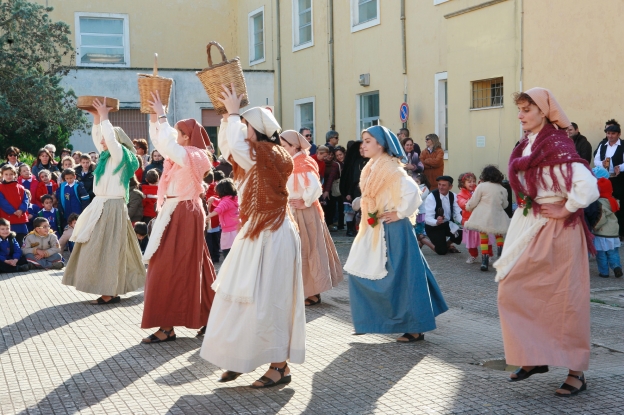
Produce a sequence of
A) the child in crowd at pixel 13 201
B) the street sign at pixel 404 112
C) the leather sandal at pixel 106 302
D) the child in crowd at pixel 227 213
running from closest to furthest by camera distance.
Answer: the leather sandal at pixel 106 302 → the child in crowd at pixel 227 213 → the child in crowd at pixel 13 201 → the street sign at pixel 404 112

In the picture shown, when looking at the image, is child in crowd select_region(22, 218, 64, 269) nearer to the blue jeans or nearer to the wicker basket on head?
the wicker basket on head

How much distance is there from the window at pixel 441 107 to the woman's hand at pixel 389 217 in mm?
11687

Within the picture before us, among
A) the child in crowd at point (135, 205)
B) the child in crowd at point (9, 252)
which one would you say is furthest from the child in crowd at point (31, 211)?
the child in crowd at point (135, 205)

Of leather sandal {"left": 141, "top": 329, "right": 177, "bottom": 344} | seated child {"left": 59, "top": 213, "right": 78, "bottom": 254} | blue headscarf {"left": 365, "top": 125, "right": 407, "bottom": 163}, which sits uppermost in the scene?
blue headscarf {"left": 365, "top": 125, "right": 407, "bottom": 163}

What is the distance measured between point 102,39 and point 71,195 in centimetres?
1608

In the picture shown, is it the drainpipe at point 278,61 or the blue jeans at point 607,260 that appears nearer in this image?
the blue jeans at point 607,260

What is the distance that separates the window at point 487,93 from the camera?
16.1 metres

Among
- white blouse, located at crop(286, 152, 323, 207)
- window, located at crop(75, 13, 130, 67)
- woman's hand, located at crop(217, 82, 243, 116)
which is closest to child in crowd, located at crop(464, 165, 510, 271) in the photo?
white blouse, located at crop(286, 152, 323, 207)

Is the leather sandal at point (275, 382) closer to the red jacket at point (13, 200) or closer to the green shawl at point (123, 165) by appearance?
the green shawl at point (123, 165)

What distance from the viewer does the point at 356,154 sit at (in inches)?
628

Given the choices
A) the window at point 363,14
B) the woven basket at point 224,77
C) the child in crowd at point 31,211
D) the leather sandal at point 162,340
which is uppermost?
the window at point 363,14

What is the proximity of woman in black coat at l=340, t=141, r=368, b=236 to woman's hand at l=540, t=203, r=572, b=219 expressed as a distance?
32.7 feet

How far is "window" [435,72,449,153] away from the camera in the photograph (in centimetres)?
1852

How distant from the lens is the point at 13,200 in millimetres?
13016
